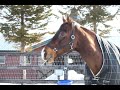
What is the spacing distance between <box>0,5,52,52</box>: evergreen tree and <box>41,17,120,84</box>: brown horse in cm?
28

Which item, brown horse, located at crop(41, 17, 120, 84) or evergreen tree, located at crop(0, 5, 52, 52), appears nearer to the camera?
brown horse, located at crop(41, 17, 120, 84)

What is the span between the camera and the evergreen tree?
8.81 feet

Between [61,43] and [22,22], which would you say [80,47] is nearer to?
[61,43]

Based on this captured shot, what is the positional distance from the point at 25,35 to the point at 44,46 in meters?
0.30

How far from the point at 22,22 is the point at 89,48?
891 millimetres

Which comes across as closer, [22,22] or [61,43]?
[61,43]

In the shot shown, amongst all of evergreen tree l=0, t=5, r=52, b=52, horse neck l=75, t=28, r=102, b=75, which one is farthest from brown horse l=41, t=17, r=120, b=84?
evergreen tree l=0, t=5, r=52, b=52

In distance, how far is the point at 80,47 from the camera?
100 inches

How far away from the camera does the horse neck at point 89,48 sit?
2516mm

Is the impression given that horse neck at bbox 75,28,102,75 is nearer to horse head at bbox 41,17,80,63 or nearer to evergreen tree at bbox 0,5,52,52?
horse head at bbox 41,17,80,63

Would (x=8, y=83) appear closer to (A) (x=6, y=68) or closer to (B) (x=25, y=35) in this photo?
(A) (x=6, y=68)

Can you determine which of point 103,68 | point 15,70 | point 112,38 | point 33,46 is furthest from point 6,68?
point 112,38

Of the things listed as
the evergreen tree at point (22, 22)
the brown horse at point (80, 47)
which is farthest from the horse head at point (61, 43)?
the evergreen tree at point (22, 22)

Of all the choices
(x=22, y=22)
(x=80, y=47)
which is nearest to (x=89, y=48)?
(x=80, y=47)
